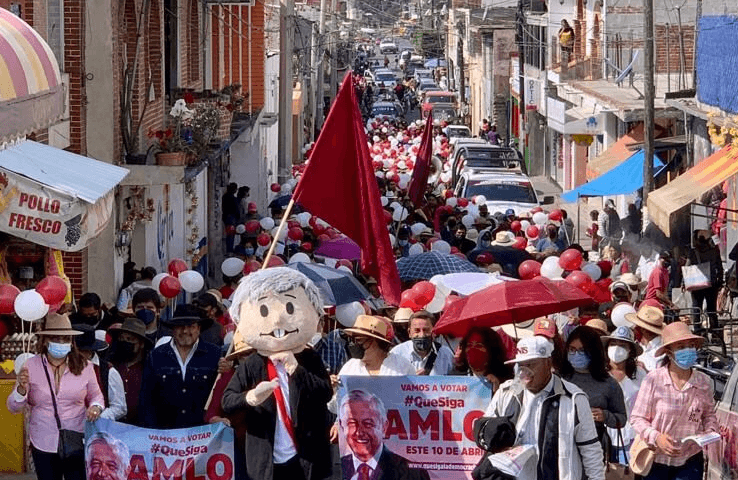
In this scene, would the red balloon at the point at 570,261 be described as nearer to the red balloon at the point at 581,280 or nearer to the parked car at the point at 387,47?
the red balloon at the point at 581,280

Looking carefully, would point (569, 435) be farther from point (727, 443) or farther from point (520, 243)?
point (520, 243)

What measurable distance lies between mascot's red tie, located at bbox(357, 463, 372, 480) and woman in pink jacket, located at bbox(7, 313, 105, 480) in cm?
173

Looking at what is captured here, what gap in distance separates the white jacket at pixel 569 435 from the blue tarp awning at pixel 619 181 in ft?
63.2

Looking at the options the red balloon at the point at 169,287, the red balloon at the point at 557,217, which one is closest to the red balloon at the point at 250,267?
the red balloon at the point at 169,287

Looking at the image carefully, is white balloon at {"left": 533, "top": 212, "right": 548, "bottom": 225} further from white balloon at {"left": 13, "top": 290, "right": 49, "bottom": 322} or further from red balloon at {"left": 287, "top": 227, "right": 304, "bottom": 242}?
white balloon at {"left": 13, "top": 290, "right": 49, "bottom": 322}

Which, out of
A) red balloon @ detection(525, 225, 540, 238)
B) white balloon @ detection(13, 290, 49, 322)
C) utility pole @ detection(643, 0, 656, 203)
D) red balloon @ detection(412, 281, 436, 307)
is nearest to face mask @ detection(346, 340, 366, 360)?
Result: white balloon @ detection(13, 290, 49, 322)

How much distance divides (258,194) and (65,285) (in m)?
22.7

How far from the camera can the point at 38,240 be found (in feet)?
46.2

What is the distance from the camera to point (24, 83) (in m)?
10.7

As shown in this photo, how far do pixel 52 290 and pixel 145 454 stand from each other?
331cm

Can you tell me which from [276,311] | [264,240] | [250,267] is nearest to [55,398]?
[276,311]

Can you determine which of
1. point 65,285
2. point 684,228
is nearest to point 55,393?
point 65,285

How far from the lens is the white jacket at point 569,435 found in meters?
8.55

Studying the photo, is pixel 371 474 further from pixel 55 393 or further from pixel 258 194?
pixel 258 194
